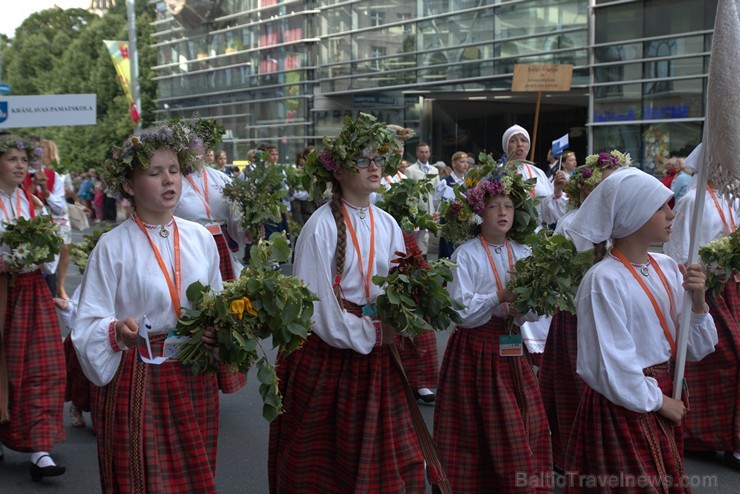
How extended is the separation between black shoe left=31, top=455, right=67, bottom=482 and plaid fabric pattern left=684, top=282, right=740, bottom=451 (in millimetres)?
4394

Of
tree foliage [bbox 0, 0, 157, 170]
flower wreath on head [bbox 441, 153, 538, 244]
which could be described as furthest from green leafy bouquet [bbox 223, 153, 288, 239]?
tree foliage [bbox 0, 0, 157, 170]

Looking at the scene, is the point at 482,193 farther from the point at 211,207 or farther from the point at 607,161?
the point at 211,207

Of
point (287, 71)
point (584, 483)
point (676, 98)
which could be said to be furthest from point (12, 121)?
point (287, 71)

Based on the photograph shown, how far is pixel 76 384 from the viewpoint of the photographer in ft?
22.5

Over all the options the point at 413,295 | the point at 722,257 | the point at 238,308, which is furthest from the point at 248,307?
the point at 722,257

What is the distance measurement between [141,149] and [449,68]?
21615 mm

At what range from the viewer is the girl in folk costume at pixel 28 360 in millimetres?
5977

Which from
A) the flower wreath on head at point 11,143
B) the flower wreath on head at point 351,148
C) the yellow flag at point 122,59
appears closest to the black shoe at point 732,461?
the flower wreath on head at point 351,148

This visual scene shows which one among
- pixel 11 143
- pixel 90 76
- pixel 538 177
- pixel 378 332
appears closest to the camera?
pixel 378 332

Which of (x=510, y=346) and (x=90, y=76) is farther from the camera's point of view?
(x=90, y=76)

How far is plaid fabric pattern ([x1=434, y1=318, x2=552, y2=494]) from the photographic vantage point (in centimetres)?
488

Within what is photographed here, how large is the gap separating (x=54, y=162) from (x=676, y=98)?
15.2 metres

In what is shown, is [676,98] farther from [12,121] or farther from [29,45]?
[29,45]

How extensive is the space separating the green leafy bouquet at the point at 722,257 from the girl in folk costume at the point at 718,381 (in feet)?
1.31
